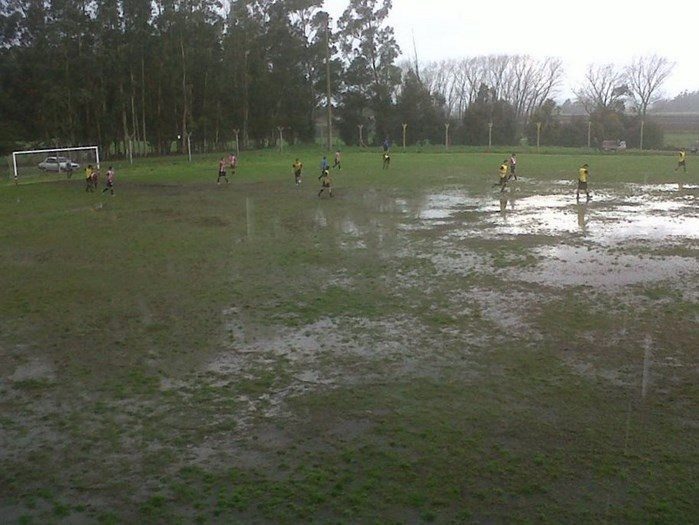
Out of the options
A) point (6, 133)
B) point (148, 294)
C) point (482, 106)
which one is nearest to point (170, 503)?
point (148, 294)

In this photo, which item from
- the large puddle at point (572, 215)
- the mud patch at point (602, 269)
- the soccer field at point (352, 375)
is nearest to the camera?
the soccer field at point (352, 375)

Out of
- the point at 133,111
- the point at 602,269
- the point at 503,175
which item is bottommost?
A: the point at 602,269

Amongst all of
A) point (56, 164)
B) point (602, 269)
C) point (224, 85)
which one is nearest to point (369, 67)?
point (224, 85)

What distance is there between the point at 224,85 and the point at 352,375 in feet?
176

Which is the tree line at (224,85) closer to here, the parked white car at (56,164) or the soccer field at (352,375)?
the parked white car at (56,164)

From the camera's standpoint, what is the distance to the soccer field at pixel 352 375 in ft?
19.0

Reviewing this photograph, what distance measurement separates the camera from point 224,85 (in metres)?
58.8

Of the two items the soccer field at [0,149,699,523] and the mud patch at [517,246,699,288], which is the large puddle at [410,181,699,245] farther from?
the mud patch at [517,246,699,288]

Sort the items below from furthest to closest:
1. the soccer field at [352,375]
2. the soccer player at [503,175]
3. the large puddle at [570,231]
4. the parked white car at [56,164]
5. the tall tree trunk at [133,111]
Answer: the tall tree trunk at [133,111] → the parked white car at [56,164] → the soccer player at [503,175] → the large puddle at [570,231] → the soccer field at [352,375]

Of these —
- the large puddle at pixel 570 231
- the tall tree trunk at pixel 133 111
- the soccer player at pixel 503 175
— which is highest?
the tall tree trunk at pixel 133 111

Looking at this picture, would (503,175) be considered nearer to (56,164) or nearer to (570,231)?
(570,231)

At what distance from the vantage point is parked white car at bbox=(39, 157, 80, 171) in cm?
3781

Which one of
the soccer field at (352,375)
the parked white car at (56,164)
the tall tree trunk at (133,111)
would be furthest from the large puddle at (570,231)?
the tall tree trunk at (133,111)

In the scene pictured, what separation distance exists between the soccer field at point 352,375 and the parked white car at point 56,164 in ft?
69.0
